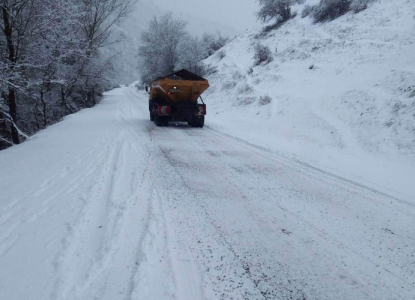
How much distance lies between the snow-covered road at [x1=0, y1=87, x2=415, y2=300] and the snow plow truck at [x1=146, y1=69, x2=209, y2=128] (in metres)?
6.46

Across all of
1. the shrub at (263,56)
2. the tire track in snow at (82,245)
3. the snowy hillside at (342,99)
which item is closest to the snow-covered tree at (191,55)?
the shrub at (263,56)

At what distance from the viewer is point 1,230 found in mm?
3338

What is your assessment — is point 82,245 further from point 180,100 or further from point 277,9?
point 277,9

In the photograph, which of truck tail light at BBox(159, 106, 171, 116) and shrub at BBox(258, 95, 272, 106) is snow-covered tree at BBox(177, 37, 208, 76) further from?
truck tail light at BBox(159, 106, 171, 116)

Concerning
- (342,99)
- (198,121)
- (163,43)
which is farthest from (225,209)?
(163,43)

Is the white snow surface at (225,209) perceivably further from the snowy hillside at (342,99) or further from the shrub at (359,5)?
the shrub at (359,5)

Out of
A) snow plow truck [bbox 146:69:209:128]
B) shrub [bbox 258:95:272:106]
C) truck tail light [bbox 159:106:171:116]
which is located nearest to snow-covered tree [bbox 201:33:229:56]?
shrub [bbox 258:95:272:106]

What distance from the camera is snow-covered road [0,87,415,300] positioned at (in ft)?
8.17

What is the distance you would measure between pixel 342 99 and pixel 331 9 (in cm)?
1418

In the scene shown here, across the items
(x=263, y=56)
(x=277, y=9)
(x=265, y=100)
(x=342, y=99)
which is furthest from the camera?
(x=277, y=9)

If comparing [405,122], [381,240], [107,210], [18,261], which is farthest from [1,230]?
[405,122]

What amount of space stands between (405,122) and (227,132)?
20.3ft

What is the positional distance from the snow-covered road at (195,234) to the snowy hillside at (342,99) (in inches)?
78.1

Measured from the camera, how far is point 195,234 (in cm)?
336
